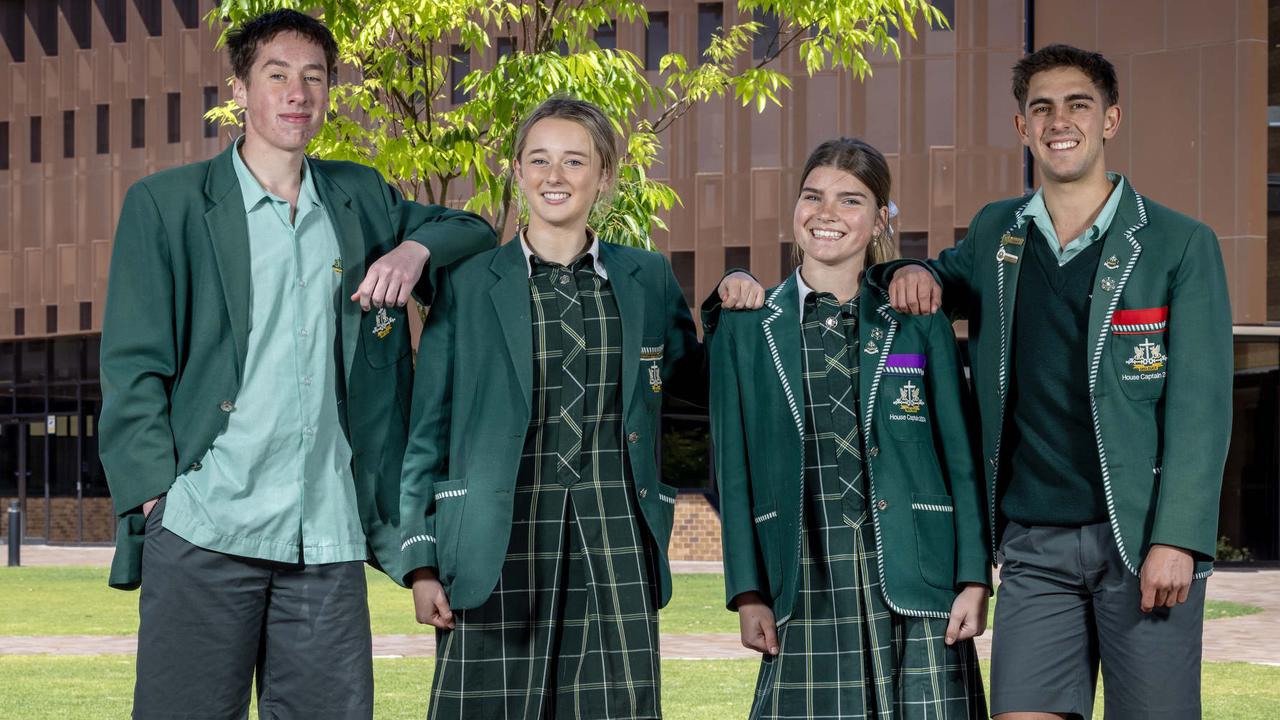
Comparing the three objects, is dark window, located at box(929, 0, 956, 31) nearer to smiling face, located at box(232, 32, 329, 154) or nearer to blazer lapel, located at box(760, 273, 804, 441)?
blazer lapel, located at box(760, 273, 804, 441)

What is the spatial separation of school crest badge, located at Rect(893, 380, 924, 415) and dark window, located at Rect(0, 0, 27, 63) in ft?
122

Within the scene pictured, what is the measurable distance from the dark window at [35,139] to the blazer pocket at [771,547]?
36.0 m

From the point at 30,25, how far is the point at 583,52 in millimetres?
30062

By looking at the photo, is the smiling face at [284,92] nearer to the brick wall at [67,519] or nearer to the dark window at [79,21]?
the brick wall at [67,519]

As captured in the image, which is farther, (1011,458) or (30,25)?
(30,25)

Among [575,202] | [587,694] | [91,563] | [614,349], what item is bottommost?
[91,563]

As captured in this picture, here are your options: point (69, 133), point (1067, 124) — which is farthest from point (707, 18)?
point (1067, 124)

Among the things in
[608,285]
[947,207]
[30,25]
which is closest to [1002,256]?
[608,285]

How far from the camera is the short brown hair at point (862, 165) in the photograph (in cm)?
488

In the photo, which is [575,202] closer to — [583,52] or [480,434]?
[480,434]

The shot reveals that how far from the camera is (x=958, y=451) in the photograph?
4688mm

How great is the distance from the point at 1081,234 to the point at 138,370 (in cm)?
285

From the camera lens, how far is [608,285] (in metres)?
4.77

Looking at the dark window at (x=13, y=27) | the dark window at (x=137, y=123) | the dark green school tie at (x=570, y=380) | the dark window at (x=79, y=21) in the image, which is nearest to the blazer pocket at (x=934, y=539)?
the dark green school tie at (x=570, y=380)
